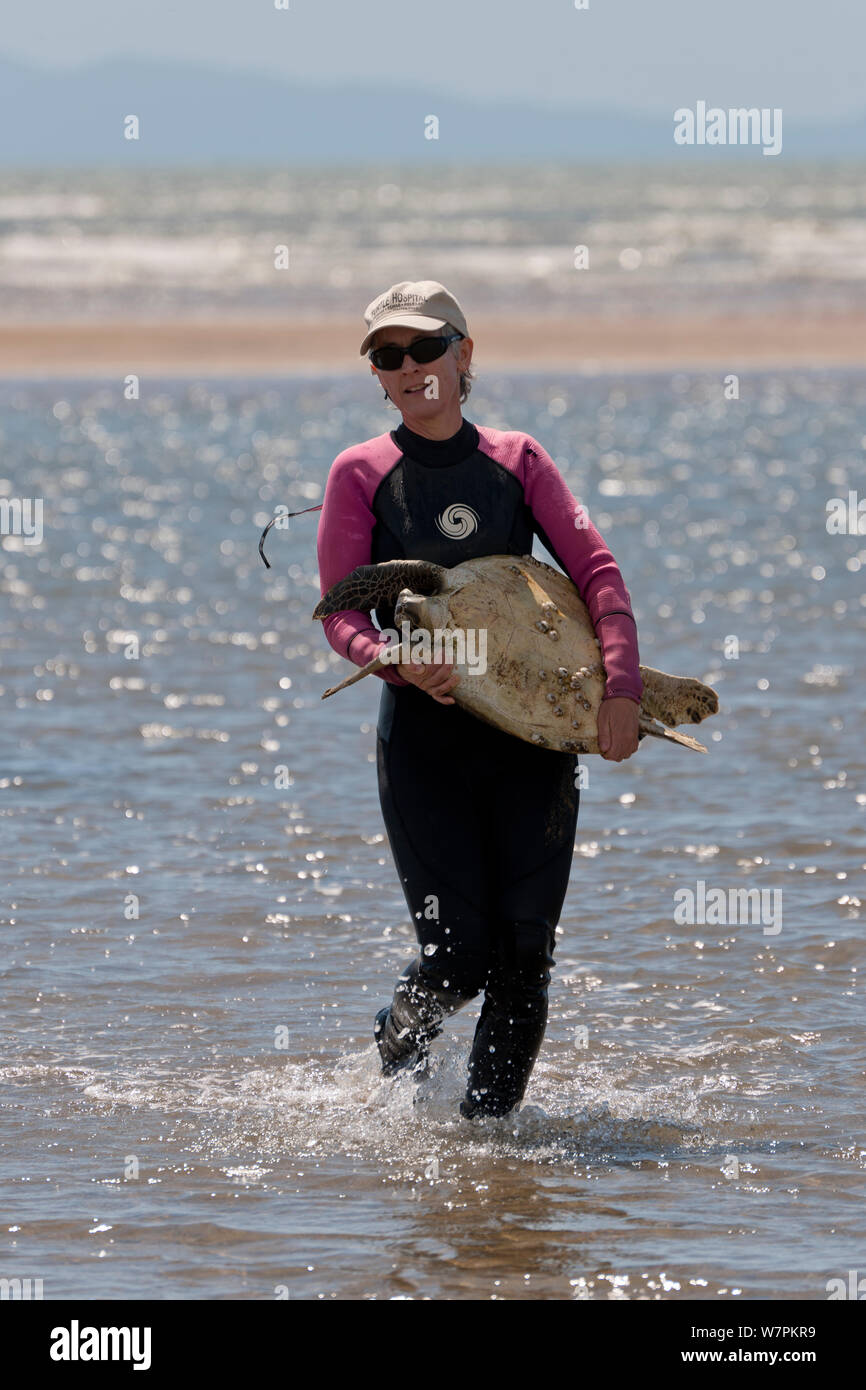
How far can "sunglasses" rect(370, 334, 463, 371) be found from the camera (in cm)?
432

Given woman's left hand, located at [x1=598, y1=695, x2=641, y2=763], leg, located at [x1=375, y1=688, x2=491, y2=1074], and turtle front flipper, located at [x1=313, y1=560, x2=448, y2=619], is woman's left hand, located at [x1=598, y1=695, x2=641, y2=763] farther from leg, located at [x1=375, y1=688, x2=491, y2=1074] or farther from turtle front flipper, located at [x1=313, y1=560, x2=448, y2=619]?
turtle front flipper, located at [x1=313, y1=560, x2=448, y2=619]

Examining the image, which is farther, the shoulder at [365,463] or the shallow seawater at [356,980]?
the shoulder at [365,463]

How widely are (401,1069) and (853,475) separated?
11.9 metres

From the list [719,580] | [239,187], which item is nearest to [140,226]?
[239,187]

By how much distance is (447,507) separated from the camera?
14.5ft

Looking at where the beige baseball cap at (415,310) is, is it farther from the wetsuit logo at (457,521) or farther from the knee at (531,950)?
the knee at (531,950)

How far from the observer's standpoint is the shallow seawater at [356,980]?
4094 mm

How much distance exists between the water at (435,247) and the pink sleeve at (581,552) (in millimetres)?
27612

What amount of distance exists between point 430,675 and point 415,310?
812mm

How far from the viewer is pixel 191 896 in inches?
256
